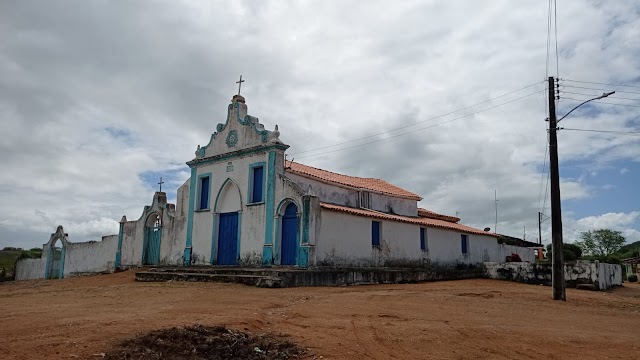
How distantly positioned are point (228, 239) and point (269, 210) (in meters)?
2.92

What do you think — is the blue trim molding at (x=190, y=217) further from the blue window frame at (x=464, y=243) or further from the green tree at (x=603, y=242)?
the green tree at (x=603, y=242)

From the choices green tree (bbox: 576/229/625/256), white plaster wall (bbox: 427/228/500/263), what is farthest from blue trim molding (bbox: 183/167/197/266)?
green tree (bbox: 576/229/625/256)

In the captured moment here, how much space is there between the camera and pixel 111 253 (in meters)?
27.6

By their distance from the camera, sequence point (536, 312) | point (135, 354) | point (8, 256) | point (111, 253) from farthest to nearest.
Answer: point (8, 256) < point (111, 253) < point (536, 312) < point (135, 354)

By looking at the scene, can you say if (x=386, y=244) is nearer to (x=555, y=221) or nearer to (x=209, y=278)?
(x=209, y=278)

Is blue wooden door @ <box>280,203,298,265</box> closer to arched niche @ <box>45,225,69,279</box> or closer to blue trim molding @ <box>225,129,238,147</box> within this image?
blue trim molding @ <box>225,129,238,147</box>

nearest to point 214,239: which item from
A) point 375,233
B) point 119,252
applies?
point 375,233

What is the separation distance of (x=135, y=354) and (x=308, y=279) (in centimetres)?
1111

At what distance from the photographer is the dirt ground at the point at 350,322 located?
7281 millimetres

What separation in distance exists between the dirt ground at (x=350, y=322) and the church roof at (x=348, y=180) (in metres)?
8.11

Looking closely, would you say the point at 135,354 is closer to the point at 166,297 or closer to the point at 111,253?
the point at 166,297

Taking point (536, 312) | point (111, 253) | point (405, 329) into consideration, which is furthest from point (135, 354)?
point (111, 253)

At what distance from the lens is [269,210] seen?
2008cm

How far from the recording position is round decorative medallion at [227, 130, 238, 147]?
2228 centimetres
